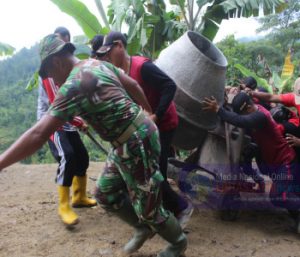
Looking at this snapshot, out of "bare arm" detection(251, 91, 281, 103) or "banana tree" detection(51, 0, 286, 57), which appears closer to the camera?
"bare arm" detection(251, 91, 281, 103)

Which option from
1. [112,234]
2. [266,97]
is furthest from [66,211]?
[266,97]

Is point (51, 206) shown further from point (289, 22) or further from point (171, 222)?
point (289, 22)

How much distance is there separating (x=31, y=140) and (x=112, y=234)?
160cm

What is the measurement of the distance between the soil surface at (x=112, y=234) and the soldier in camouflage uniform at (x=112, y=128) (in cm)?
48

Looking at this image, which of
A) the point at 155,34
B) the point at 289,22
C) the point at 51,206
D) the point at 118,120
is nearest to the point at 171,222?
the point at 118,120

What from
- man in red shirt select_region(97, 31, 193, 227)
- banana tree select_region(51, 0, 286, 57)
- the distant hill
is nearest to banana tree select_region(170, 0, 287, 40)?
banana tree select_region(51, 0, 286, 57)

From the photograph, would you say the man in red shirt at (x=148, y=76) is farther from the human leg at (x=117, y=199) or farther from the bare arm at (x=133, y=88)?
the human leg at (x=117, y=199)

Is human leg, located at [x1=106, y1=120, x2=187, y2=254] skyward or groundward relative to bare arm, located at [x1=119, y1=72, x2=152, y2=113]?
groundward

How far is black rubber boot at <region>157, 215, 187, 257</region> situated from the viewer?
2.52 m

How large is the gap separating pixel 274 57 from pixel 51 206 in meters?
14.6

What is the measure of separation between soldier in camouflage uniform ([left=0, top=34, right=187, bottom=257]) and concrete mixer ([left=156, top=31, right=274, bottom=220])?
0.87 meters

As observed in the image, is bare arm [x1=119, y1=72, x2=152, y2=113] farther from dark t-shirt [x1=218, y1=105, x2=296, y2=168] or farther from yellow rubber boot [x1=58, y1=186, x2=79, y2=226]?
yellow rubber boot [x1=58, y1=186, x2=79, y2=226]

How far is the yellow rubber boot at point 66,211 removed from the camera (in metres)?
3.38

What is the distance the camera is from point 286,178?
11.3ft
